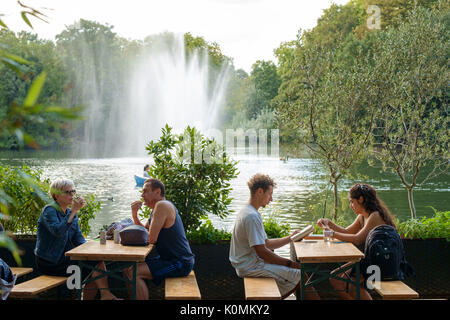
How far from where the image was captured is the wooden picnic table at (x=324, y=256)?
4.48 meters

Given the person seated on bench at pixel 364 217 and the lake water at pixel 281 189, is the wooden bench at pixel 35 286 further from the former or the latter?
the lake water at pixel 281 189

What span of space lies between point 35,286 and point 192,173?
7.59 ft

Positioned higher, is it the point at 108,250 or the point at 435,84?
the point at 435,84

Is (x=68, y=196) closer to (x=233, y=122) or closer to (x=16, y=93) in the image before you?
(x=233, y=122)

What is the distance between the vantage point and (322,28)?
1483 inches

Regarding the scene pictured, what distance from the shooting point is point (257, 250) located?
471cm

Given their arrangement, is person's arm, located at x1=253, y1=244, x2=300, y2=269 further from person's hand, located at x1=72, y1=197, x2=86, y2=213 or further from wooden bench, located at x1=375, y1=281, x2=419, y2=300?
person's hand, located at x1=72, y1=197, x2=86, y2=213

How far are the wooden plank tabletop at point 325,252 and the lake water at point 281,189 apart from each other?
4402 millimetres

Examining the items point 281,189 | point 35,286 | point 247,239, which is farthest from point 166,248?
point 281,189

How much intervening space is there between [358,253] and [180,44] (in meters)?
36.2

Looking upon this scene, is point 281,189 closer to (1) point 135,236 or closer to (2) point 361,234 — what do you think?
(2) point 361,234

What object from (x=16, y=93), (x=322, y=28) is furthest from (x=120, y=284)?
(x=16, y=93)

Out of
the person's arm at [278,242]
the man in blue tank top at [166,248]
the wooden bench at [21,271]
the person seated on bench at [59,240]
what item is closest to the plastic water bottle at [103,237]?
the person seated on bench at [59,240]

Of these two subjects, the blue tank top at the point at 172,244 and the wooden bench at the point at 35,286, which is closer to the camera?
the wooden bench at the point at 35,286
